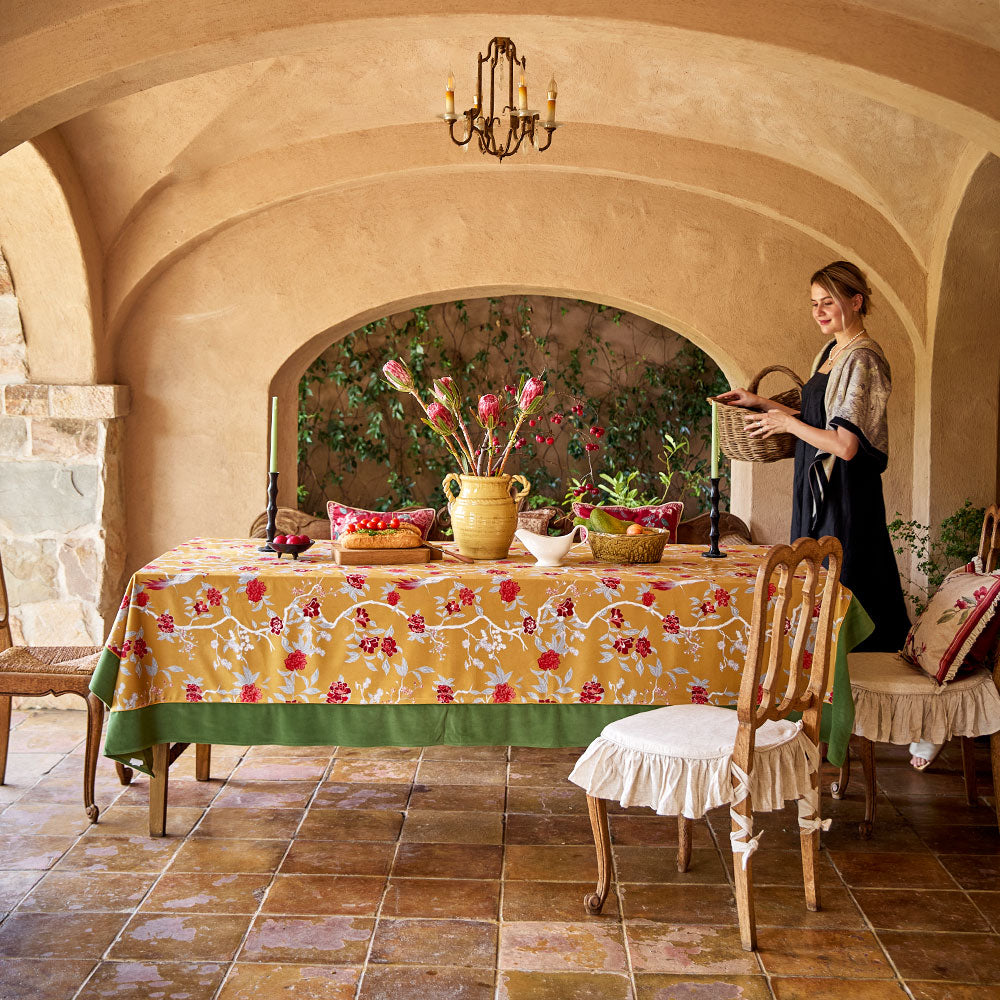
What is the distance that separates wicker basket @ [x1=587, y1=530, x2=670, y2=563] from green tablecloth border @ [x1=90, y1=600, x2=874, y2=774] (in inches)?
22.4

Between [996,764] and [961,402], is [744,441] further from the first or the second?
[961,402]

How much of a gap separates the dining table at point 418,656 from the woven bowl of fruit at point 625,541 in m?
0.28

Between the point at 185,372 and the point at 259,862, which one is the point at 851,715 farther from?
the point at 185,372

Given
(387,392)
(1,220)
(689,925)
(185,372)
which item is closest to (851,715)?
(689,925)

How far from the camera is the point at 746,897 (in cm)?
298

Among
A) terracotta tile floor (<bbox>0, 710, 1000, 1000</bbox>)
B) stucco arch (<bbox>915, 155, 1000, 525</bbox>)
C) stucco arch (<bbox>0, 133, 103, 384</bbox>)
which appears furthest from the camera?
stucco arch (<bbox>915, 155, 1000, 525</bbox>)

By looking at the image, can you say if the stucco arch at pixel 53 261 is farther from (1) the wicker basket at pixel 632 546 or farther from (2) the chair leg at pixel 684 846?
(2) the chair leg at pixel 684 846

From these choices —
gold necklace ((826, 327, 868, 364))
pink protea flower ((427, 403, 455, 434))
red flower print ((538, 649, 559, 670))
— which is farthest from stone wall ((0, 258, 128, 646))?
gold necklace ((826, 327, 868, 364))

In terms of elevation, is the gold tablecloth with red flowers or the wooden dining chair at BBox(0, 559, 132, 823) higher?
the gold tablecloth with red flowers

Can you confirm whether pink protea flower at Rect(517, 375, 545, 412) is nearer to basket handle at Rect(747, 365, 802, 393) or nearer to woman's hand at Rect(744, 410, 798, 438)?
woman's hand at Rect(744, 410, 798, 438)

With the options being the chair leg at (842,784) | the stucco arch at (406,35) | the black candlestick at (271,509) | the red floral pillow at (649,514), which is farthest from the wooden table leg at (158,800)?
the chair leg at (842,784)

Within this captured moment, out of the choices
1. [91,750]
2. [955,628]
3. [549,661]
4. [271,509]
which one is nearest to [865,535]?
[955,628]

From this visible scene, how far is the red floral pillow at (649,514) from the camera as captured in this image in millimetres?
4797

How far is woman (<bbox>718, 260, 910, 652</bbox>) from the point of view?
13.1 ft
